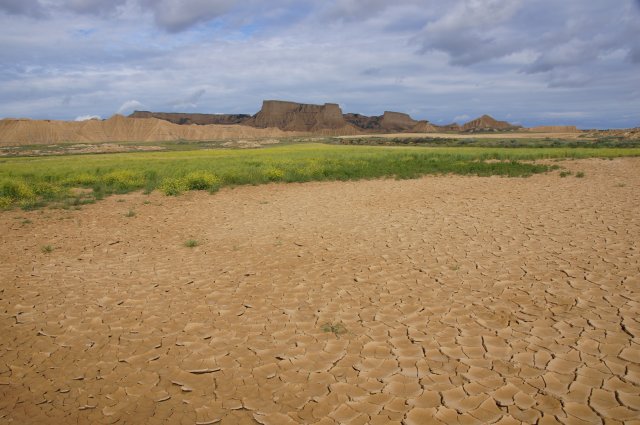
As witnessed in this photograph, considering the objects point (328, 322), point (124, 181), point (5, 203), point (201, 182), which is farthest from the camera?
point (124, 181)

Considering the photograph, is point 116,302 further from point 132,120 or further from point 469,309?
point 132,120

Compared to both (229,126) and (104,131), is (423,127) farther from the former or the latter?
(104,131)

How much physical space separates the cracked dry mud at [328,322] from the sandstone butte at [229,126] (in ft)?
357

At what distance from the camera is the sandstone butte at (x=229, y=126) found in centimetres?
10088

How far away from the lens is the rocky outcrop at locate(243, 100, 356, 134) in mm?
154375

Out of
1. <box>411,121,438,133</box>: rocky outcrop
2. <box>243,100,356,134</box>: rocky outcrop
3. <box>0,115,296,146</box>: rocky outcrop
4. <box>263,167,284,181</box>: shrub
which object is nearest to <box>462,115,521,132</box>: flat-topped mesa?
<box>411,121,438,133</box>: rocky outcrop

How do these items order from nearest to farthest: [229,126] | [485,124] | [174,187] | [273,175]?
[174,187] → [273,175] → [229,126] → [485,124]

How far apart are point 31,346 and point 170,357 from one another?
5.42ft

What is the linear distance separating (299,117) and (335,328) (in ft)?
523

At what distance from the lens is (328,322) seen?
15.2ft

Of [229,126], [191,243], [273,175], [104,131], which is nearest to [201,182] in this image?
[273,175]

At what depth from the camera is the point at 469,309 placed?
4770 mm

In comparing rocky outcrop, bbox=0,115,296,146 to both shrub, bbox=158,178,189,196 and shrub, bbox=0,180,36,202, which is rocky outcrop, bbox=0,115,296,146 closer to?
shrub, bbox=0,180,36,202

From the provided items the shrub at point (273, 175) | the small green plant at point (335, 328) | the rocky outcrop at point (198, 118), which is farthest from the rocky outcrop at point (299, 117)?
the small green plant at point (335, 328)
